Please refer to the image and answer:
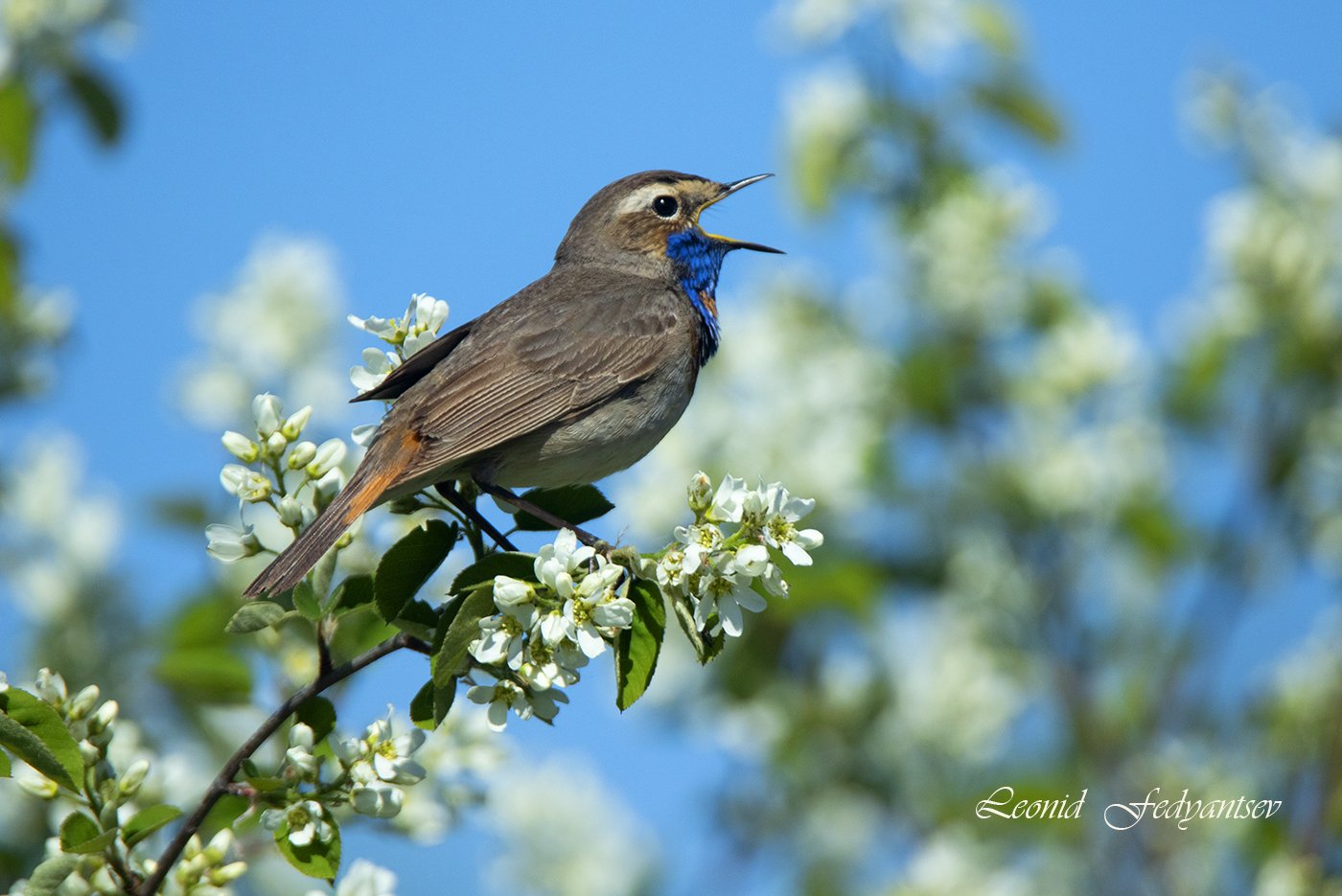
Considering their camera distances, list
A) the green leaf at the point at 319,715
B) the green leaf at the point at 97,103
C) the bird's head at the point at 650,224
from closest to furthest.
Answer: the green leaf at the point at 319,715
the bird's head at the point at 650,224
the green leaf at the point at 97,103

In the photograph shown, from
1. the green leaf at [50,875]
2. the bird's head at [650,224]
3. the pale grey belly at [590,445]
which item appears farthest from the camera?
the bird's head at [650,224]

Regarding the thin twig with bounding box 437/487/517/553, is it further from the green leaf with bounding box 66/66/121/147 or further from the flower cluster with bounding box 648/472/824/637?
the green leaf with bounding box 66/66/121/147

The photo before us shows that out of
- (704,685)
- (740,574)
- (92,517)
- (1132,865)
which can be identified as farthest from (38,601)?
(1132,865)

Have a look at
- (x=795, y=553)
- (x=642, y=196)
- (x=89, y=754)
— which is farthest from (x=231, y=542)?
(x=642, y=196)

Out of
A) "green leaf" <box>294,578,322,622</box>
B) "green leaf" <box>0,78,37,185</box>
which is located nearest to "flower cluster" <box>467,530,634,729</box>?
"green leaf" <box>294,578,322,622</box>

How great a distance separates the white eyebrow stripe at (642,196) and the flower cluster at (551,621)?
9.02 feet

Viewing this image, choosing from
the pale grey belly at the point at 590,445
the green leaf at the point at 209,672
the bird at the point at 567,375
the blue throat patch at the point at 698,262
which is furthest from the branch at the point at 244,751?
the blue throat patch at the point at 698,262

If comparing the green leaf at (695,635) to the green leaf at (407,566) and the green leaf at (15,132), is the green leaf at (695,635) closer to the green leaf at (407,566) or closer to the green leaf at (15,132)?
the green leaf at (407,566)

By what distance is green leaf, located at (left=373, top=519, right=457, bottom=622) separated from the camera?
309 centimetres

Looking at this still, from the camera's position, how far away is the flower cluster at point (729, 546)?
119 inches

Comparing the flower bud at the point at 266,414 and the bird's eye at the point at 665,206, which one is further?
the bird's eye at the point at 665,206

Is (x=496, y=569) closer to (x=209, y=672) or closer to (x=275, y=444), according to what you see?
(x=275, y=444)

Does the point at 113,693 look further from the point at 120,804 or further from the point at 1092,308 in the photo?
the point at 1092,308

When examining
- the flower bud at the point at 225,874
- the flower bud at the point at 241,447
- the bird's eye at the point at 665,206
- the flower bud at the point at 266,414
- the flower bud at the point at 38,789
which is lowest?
the flower bud at the point at 225,874
